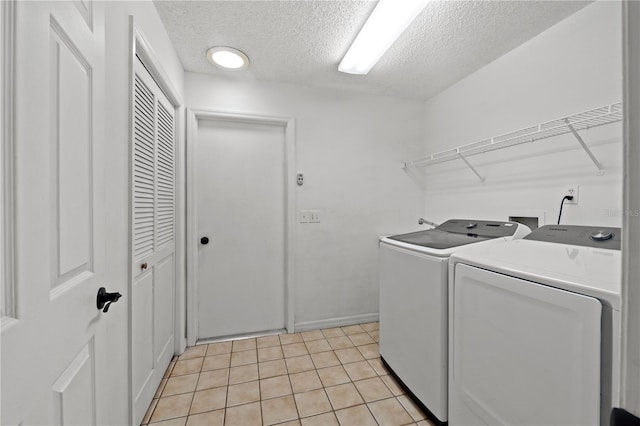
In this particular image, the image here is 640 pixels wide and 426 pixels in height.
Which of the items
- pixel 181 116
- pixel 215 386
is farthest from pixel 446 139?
pixel 215 386

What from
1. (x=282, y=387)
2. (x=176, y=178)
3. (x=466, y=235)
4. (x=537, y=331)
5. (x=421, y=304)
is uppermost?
(x=176, y=178)

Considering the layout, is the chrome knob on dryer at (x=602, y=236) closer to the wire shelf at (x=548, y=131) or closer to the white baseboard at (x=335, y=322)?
the wire shelf at (x=548, y=131)

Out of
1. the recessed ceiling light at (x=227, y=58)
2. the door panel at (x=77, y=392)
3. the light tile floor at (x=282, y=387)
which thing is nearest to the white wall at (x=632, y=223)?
the door panel at (x=77, y=392)

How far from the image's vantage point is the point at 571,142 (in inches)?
59.4

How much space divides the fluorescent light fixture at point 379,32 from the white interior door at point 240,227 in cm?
86

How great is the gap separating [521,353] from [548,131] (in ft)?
4.25

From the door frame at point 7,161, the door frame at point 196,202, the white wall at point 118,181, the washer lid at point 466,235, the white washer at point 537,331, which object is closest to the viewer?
the door frame at point 7,161

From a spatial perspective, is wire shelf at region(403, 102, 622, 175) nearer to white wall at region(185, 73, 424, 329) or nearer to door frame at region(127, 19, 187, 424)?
white wall at region(185, 73, 424, 329)

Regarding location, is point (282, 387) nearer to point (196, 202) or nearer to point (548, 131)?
point (196, 202)

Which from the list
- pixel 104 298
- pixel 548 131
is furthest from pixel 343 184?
pixel 104 298

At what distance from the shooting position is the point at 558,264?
0.99 metres

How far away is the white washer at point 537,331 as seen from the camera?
763mm

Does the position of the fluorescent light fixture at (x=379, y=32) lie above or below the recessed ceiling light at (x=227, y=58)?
below

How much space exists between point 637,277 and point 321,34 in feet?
6.20
